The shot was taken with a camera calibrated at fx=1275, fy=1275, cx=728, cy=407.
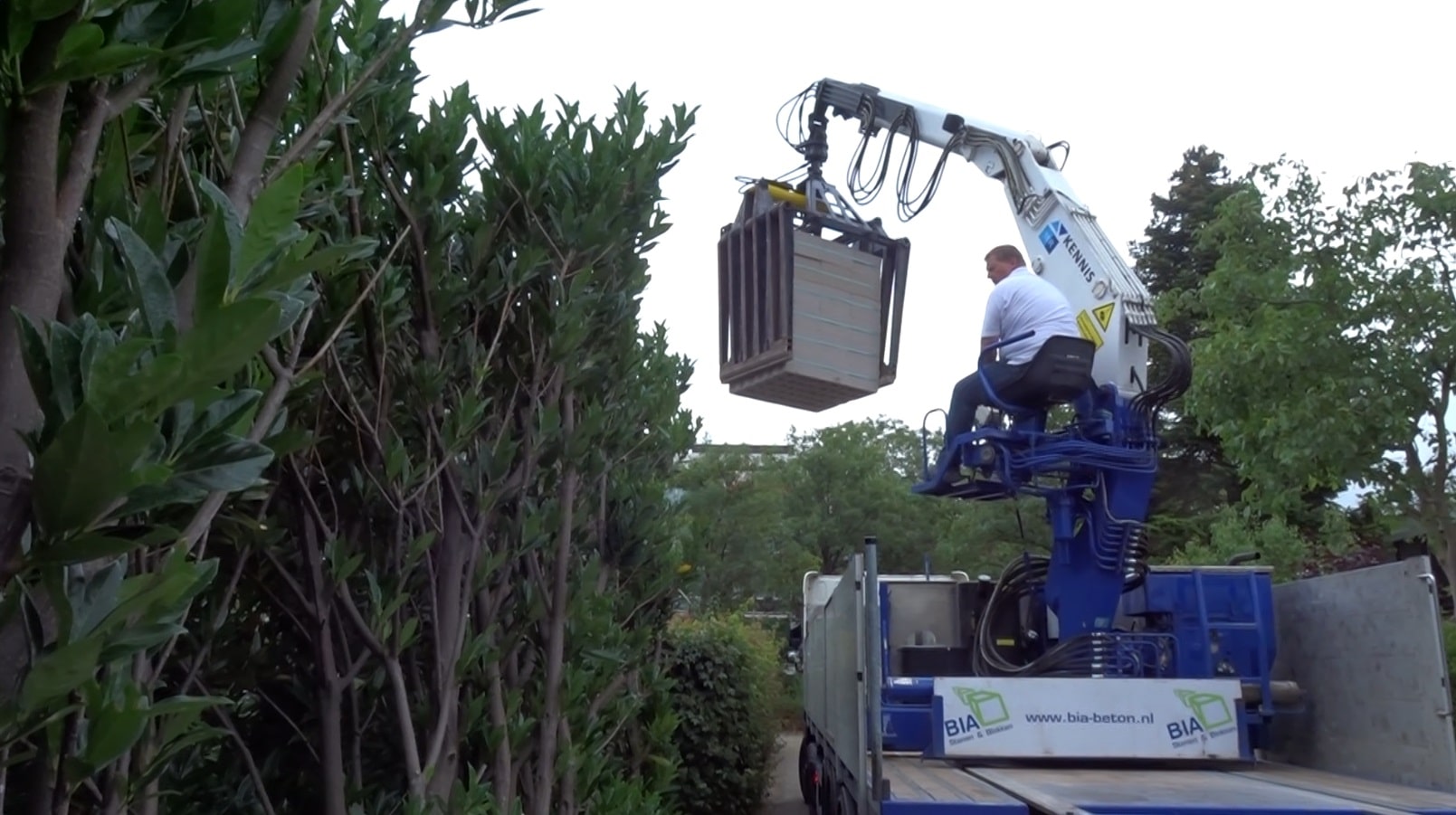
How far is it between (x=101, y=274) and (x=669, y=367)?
434cm

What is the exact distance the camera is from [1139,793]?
206 inches

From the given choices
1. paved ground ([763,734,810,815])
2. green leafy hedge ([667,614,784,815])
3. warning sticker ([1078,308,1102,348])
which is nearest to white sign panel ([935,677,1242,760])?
warning sticker ([1078,308,1102,348])

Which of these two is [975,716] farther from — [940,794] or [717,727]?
[717,727]

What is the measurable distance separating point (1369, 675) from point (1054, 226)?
3.51m

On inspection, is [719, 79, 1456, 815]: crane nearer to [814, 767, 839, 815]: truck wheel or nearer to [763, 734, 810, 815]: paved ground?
[814, 767, 839, 815]: truck wheel

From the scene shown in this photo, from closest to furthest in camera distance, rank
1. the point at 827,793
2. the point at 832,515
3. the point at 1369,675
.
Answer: the point at 1369,675 < the point at 827,793 < the point at 832,515

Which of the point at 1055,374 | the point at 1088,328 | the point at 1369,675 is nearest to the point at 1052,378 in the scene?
the point at 1055,374

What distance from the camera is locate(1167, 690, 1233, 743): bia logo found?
6.35 metres

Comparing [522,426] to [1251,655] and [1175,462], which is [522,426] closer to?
[1251,655]

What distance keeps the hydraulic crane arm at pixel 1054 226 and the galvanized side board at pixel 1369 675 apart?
1490mm

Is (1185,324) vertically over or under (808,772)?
over

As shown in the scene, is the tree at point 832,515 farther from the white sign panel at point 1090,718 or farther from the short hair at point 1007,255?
the white sign panel at point 1090,718

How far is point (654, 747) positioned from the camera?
19.5ft

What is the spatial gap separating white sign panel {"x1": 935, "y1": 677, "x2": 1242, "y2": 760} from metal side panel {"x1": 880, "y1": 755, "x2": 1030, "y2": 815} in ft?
0.91
